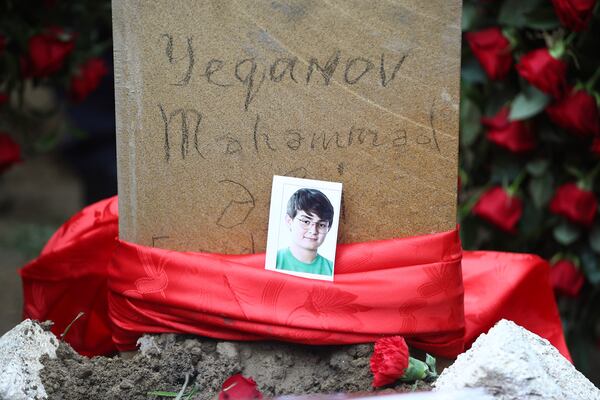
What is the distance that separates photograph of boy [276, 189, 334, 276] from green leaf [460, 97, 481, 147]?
3.22ft

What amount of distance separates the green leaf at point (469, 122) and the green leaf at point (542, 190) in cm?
20

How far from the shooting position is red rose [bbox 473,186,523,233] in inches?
79.2

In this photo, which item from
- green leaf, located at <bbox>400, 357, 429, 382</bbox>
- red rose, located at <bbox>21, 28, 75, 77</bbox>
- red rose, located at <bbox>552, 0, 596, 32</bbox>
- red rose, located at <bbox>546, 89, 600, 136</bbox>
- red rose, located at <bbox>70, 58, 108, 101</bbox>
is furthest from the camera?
red rose, located at <bbox>70, 58, 108, 101</bbox>

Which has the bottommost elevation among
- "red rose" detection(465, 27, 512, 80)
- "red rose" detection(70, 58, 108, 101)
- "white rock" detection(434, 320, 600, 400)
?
"white rock" detection(434, 320, 600, 400)

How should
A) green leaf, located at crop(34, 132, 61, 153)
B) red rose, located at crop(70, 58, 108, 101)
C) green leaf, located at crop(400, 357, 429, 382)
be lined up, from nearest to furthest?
1. green leaf, located at crop(400, 357, 429, 382)
2. red rose, located at crop(70, 58, 108, 101)
3. green leaf, located at crop(34, 132, 61, 153)

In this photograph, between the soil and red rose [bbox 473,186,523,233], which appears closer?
the soil

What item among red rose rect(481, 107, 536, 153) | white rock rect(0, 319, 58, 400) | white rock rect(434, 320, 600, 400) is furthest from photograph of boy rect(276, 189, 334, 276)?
red rose rect(481, 107, 536, 153)

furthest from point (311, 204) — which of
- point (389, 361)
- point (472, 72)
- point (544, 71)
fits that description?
point (472, 72)

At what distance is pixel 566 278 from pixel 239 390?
107 centimetres

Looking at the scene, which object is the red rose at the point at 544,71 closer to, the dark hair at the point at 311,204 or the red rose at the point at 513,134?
the red rose at the point at 513,134

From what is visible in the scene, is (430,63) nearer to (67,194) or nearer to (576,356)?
(576,356)

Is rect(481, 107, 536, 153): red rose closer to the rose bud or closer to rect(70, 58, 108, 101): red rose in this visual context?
the rose bud

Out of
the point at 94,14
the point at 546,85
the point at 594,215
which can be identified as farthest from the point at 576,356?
the point at 94,14

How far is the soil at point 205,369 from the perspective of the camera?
3.89ft
